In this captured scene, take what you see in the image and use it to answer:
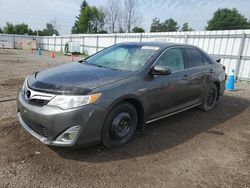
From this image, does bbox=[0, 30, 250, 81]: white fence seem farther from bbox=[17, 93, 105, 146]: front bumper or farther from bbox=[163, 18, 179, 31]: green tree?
bbox=[163, 18, 179, 31]: green tree

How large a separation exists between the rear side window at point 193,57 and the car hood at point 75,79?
1812 millimetres

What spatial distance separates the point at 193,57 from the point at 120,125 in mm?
2554

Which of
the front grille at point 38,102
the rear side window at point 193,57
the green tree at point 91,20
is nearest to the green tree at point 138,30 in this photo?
the green tree at point 91,20

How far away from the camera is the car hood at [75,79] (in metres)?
2.90

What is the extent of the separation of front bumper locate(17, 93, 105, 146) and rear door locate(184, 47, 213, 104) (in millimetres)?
2311

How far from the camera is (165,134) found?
406 cm

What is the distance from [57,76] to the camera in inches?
130

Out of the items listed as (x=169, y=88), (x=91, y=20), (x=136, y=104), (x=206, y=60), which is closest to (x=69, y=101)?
(x=136, y=104)

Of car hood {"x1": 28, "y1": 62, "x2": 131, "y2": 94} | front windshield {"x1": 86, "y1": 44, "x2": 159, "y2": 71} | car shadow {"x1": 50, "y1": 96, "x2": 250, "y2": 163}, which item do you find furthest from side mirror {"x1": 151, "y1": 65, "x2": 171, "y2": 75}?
car shadow {"x1": 50, "y1": 96, "x2": 250, "y2": 163}

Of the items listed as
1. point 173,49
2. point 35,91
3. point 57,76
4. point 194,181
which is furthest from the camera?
point 173,49

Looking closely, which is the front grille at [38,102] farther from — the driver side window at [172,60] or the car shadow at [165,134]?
the driver side window at [172,60]

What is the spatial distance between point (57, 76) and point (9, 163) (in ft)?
4.37

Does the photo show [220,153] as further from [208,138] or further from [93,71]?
[93,71]

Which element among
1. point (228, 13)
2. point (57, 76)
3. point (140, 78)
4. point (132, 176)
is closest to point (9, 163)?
point (57, 76)
